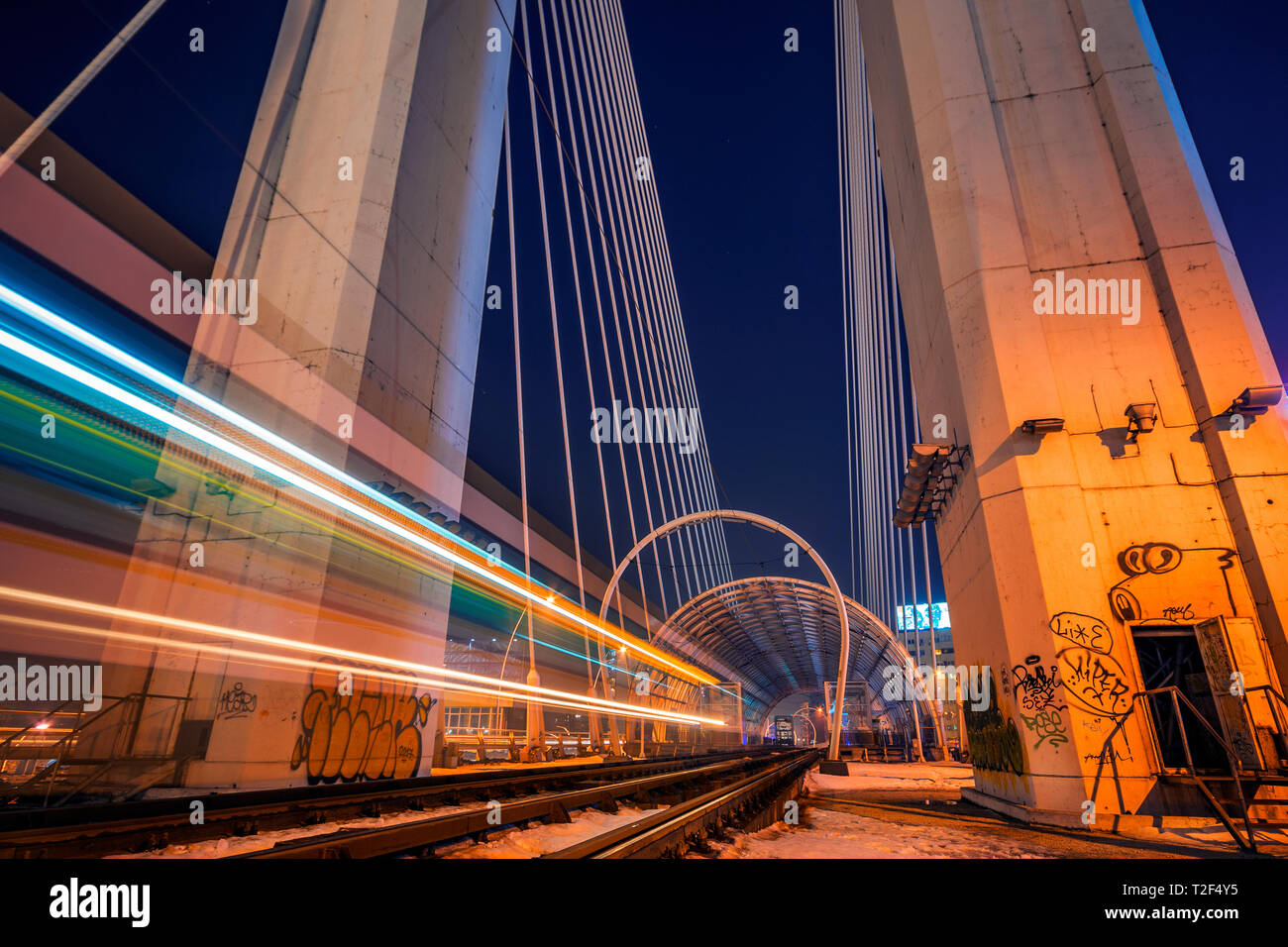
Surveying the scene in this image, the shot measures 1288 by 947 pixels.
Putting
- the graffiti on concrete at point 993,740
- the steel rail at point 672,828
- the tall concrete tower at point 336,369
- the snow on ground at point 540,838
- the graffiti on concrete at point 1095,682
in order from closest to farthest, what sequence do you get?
the steel rail at point 672,828
the snow on ground at point 540,838
the graffiti on concrete at point 1095,682
the graffiti on concrete at point 993,740
the tall concrete tower at point 336,369

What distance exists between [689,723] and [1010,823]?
37067 mm

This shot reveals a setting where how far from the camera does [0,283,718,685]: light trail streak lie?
22.0 ft

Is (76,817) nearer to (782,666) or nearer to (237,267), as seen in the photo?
(237,267)

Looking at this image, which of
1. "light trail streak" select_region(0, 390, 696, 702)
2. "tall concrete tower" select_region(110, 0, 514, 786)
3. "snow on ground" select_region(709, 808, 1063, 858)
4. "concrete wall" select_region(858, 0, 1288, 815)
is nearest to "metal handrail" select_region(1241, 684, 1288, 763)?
"concrete wall" select_region(858, 0, 1288, 815)

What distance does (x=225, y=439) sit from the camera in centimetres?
1042

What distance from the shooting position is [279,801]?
7043 millimetres

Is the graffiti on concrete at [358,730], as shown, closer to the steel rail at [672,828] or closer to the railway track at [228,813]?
the railway track at [228,813]

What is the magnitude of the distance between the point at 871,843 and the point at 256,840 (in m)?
6.66

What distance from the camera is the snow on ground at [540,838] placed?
5.73 meters

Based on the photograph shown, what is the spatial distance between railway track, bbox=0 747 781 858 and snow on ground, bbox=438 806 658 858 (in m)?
0.21

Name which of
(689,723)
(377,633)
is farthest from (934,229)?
(689,723)

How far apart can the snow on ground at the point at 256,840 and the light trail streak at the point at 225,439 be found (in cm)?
536

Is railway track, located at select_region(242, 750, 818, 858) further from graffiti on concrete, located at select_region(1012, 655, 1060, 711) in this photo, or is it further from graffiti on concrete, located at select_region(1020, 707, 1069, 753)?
graffiti on concrete, located at select_region(1012, 655, 1060, 711)

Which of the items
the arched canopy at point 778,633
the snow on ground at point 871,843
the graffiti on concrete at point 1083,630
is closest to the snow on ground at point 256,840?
the snow on ground at point 871,843
